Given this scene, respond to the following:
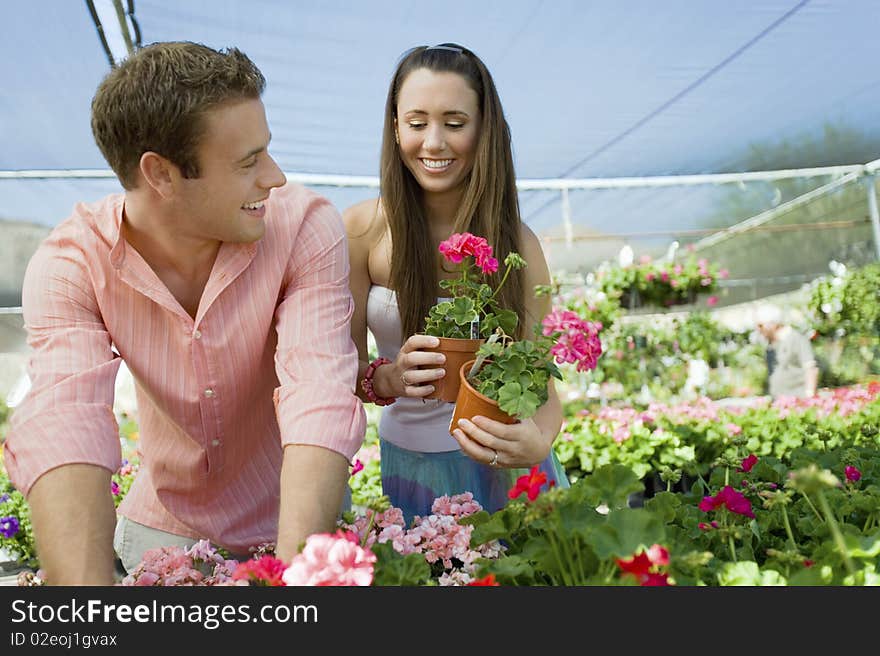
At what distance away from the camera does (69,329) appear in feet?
4.08

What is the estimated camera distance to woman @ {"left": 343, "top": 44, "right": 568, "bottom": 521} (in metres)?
1.65

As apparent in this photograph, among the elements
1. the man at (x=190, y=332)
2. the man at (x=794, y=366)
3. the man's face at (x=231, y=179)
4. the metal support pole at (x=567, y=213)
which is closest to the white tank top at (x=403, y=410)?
the man at (x=190, y=332)

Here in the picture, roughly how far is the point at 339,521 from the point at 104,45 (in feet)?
13.7

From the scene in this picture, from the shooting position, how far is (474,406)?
1.39 metres

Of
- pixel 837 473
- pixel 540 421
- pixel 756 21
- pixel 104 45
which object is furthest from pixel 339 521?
pixel 756 21

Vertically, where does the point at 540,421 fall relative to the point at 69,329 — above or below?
below

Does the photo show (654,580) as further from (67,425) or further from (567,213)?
(567,213)

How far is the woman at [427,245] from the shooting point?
1.65 meters

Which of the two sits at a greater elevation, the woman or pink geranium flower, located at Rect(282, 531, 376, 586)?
the woman

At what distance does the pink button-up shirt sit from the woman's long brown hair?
327 mm

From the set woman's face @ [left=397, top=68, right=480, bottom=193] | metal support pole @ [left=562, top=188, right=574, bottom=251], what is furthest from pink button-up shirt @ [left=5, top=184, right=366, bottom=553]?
metal support pole @ [left=562, top=188, right=574, bottom=251]

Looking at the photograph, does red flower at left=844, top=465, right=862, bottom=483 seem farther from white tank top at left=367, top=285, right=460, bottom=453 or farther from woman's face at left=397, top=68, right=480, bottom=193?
woman's face at left=397, top=68, right=480, bottom=193

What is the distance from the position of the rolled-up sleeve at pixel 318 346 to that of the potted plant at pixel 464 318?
0.20 meters

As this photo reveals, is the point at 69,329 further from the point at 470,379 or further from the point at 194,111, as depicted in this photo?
the point at 470,379
